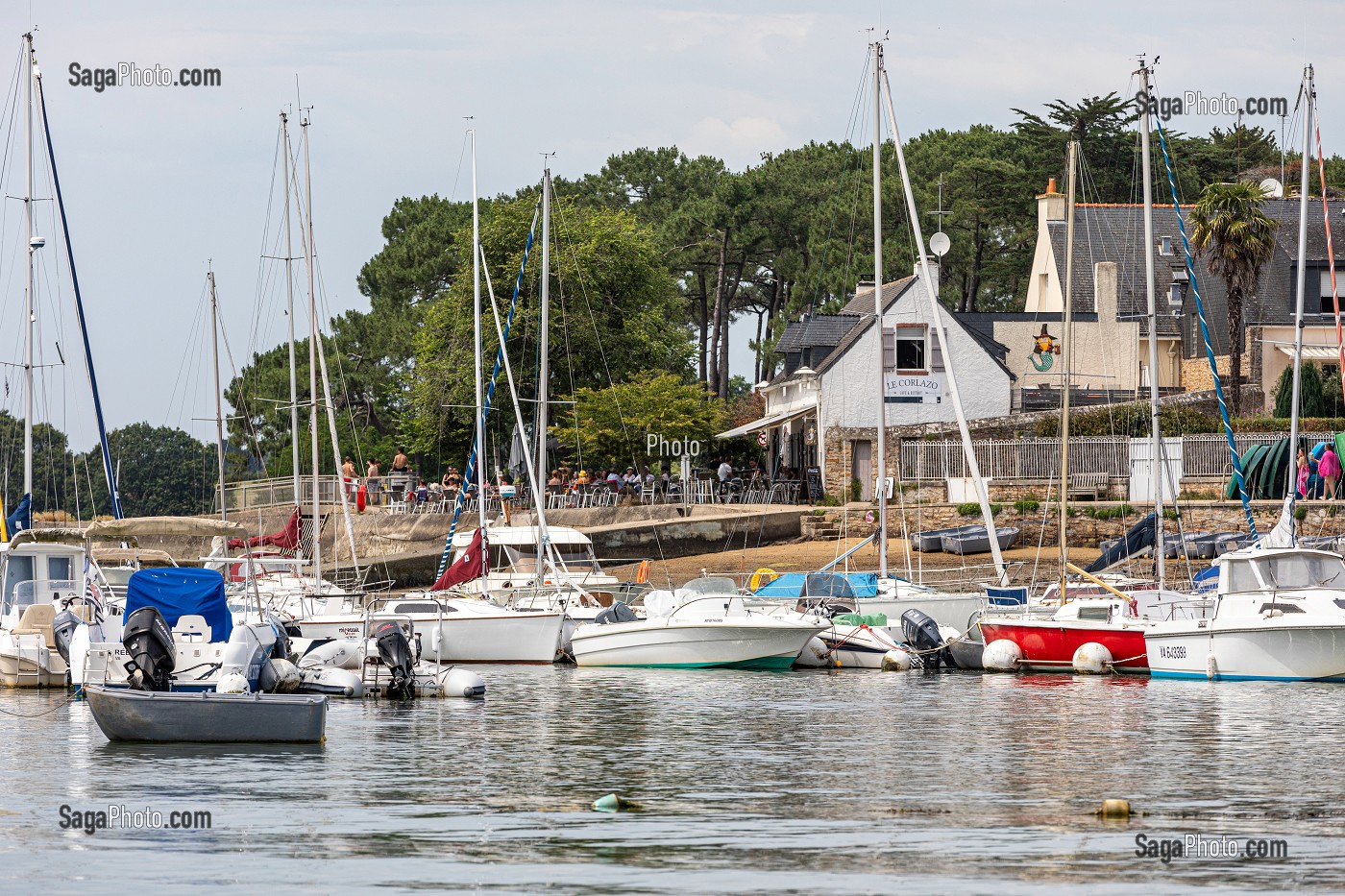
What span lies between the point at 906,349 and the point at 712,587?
83.8 feet

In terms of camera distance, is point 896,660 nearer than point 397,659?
No

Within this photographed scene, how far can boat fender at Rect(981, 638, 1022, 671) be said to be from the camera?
33750 millimetres

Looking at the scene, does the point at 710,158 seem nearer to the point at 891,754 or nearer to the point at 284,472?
the point at 284,472

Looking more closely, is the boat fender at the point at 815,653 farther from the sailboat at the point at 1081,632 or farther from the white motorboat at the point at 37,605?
the white motorboat at the point at 37,605

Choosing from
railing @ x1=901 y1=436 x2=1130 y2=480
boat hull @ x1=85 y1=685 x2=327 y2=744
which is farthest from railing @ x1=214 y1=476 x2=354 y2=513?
boat hull @ x1=85 y1=685 x2=327 y2=744

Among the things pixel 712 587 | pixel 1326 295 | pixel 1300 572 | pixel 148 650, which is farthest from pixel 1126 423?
pixel 148 650

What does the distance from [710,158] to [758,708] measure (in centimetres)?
6724

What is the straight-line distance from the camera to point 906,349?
5931cm

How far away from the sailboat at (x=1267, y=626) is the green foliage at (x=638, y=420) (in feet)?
94.4

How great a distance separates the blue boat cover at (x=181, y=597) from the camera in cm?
2467

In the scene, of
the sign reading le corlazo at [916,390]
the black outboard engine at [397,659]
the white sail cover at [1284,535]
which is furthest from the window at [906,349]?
the black outboard engine at [397,659]

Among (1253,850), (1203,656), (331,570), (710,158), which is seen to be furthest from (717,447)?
(1253,850)

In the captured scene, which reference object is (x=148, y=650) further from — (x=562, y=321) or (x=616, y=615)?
(x=562, y=321)

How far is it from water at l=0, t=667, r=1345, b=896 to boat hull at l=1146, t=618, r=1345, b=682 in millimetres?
1004
